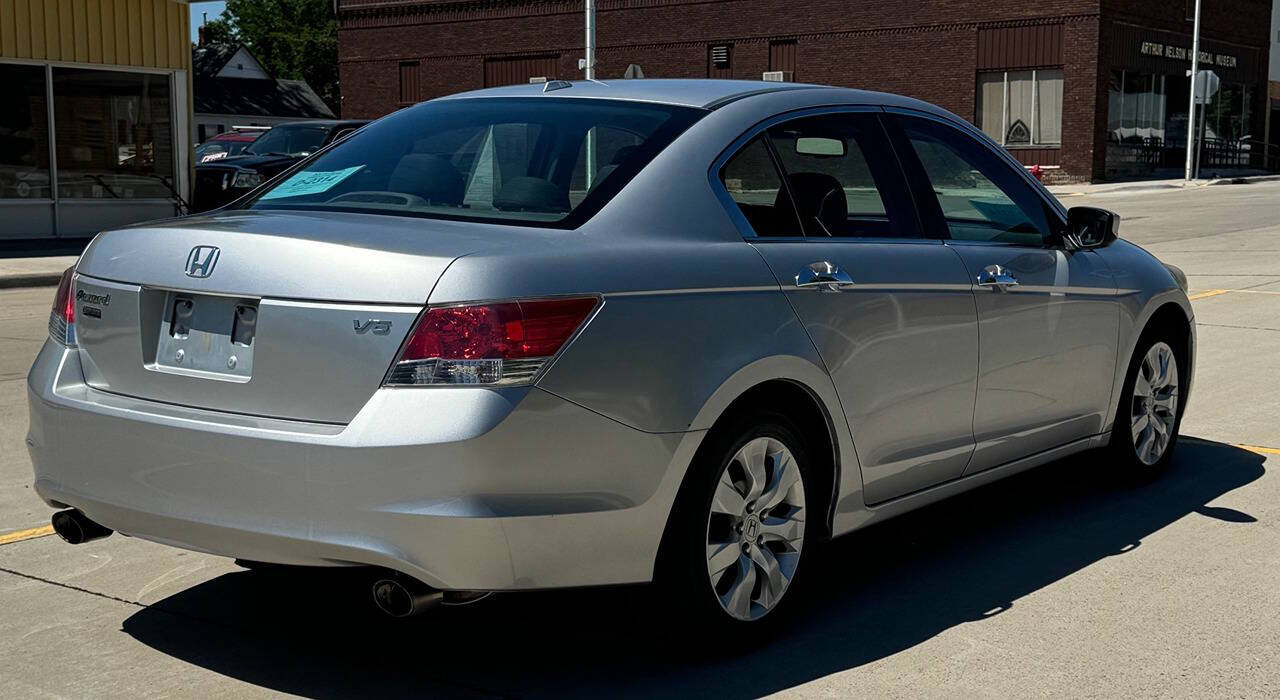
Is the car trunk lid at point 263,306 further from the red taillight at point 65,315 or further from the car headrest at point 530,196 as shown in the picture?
the car headrest at point 530,196

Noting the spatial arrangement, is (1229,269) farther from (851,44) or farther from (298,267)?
(851,44)

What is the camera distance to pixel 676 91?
4.86 meters

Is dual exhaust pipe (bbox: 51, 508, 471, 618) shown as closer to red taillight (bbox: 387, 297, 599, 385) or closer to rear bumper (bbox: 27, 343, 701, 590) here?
rear bumper (bbox: 27, 343, 701, 590)

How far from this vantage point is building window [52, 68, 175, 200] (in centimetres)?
2105

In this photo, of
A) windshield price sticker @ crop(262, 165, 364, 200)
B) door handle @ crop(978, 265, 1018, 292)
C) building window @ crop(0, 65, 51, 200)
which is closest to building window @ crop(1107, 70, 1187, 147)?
building window @ crop(0, 65, 51, 200)

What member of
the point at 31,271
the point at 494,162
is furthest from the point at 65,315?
the point at 31,271

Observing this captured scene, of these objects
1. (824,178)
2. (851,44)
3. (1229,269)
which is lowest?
(1229,269)

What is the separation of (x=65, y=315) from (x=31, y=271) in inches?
539

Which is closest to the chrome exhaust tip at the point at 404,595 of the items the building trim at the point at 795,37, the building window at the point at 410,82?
the building trim at the point at 795,37

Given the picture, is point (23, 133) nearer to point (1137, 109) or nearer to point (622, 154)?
point (622, 154)

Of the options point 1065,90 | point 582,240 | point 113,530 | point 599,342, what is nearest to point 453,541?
point 599,342

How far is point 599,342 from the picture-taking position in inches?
150

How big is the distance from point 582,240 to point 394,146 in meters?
1.15

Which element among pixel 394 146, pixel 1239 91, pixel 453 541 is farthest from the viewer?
pixel 1239 91
